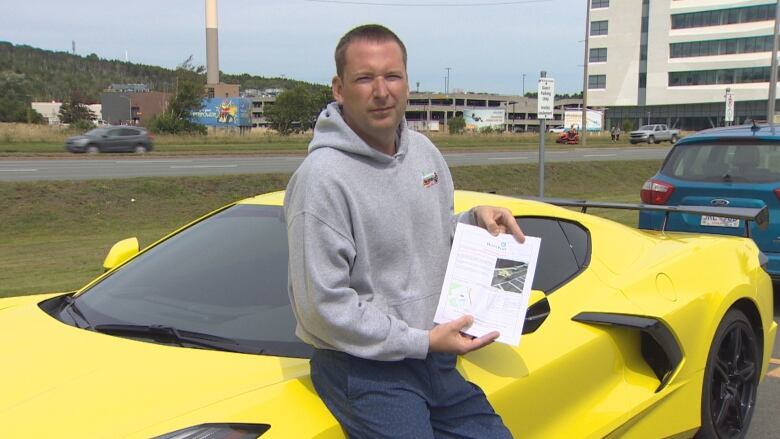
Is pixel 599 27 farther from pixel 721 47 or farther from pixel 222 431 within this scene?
pixel 222 431

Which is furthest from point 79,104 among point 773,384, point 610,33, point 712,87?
point 773,384

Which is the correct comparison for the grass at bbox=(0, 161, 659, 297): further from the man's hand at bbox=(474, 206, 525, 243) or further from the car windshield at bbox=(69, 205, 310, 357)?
the man's hand at bbox=(474, 206, 525, 243)

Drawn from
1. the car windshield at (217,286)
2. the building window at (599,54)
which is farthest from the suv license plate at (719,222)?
the building window at (599,54)

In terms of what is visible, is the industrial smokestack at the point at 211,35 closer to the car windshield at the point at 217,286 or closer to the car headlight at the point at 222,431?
the car windshield at the point at 217,286

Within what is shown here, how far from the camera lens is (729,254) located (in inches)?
149

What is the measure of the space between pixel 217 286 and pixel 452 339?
1161 mm

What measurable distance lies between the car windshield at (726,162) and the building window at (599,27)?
9042cm

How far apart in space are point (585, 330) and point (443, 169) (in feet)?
3.42

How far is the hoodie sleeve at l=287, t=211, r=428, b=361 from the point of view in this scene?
1.75m

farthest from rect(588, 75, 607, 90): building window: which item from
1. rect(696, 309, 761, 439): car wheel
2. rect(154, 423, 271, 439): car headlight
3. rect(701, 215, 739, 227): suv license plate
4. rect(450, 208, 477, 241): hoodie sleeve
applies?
rect(154, 423, 271, 439): car headlight

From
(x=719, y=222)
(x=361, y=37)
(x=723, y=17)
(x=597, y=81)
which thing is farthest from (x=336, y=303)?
(x=597, y=81)

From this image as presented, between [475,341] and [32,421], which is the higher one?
[475,341]

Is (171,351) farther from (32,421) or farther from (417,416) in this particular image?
(417,416)

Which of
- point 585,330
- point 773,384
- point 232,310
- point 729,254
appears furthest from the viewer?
point 773,384
